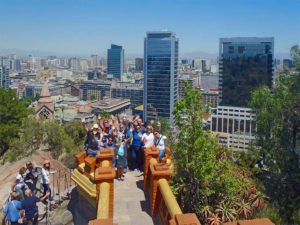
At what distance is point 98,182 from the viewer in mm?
7758

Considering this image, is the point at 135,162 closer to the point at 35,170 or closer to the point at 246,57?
the point at 35,170

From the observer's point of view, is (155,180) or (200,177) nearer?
(155,180)

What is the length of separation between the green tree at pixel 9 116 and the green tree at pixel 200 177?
58.8ft

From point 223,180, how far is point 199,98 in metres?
2.02

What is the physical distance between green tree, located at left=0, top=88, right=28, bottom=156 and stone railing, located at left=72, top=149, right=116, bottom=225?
16.1 metres

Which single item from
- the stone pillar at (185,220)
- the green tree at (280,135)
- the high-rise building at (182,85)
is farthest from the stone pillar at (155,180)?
the green tree at (280,135)

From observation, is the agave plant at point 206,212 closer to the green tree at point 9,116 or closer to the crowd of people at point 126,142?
the crowd of people at point 126,142

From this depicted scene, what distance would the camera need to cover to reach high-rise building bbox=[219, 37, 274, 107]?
110 meters

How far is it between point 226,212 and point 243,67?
109016mm

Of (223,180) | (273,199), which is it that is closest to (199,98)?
(223,180)

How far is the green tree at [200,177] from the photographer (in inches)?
350

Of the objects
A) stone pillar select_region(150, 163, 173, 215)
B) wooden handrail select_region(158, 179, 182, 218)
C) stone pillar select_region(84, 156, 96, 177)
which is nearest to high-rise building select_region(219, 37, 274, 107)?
stone pillar select_region(84, 156, 96, 177)

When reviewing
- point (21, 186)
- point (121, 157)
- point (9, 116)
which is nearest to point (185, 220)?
point (21, 186)

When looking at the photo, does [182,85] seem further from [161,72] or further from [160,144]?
[161,72]
